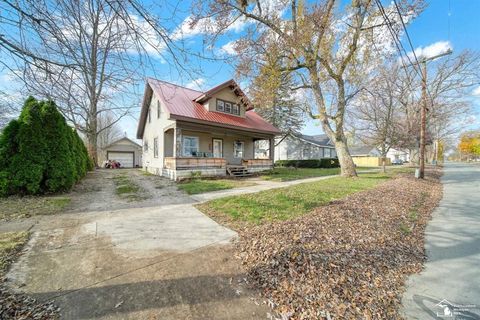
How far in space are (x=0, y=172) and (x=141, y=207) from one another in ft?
15.0

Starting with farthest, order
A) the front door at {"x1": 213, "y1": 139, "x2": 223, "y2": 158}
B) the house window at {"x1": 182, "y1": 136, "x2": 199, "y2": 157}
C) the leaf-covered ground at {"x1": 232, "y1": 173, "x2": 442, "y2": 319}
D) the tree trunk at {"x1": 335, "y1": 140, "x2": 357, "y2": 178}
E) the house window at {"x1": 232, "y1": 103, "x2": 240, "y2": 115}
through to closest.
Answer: the house window at {"x1": 232, "y1": 103, "x2": 240, "y2": 115} < the front door at {"x1": 213, "y1": 139, "x2": 223, "y2": 158} < the house window at {"x1": 182, "y1": 136, "x2": 199, "y2": 157} < the tree trunk at {"x1": 335, "y1": 140, "x2": 357, "y2": 178} < the leaf-covered ground at {"x1": 232, "y1": 173, "x2": 442, "y2": 319}

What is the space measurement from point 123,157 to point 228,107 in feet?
63.8

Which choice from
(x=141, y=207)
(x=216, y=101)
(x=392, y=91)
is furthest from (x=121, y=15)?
(x=392, y=91)

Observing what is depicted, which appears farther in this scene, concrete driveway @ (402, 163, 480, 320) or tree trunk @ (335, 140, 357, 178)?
tree trunk @ (335, 140, 357, 178)

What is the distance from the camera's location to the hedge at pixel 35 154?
21.1 feet

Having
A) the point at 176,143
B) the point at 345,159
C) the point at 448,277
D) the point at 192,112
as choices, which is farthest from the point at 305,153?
the point at 448,277

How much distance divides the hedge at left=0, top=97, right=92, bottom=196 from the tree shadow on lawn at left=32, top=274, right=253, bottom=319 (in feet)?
20.6

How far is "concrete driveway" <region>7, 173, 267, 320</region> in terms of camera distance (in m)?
2.19

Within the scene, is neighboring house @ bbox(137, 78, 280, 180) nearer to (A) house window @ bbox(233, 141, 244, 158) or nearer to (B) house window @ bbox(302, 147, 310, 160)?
(A) house window @ bbox(233, 141, 244, 158)

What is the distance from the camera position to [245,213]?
5.22 m

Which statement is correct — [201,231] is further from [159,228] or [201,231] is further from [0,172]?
[0,172]

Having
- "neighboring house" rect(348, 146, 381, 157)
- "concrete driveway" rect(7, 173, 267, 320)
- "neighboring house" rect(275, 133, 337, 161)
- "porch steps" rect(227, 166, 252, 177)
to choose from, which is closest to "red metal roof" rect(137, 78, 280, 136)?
"porch steps" rect(227, 166, 252, 177)

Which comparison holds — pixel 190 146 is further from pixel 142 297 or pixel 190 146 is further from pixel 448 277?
pixel 448 277

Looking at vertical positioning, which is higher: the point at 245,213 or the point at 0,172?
the point at 0,172
